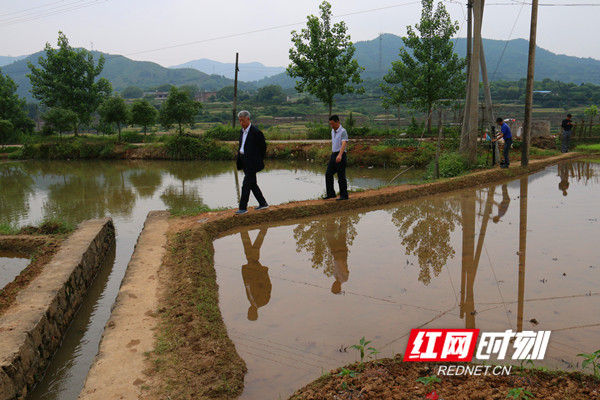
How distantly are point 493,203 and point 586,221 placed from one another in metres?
2.19

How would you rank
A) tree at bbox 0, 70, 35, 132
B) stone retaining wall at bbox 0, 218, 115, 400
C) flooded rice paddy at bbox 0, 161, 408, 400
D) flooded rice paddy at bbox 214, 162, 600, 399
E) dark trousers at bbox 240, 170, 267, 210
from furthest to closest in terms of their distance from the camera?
tree at bbox 0, 70, 35, 132, dark trousers at bbox 240, 170, 267, 210, flooded rice paddy at bbox 0, 161, 408, 400, flooded rice paddy at bbox 214, 162, 600, 399, stone retaining wall at bbox 0, 218, 115, 400

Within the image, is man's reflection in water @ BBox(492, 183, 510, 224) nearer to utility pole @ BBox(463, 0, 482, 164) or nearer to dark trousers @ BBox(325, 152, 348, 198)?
utility pole @ BBox(463, 0, 482, 164)

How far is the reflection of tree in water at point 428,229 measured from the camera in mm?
6751

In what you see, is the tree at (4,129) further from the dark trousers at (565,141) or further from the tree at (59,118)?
the dark trousers at (565,141)

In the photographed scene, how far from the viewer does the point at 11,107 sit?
35812mm

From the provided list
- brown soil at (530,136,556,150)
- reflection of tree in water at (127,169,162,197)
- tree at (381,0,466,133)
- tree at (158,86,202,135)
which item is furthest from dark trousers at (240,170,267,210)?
tree at (381,0,466,133)

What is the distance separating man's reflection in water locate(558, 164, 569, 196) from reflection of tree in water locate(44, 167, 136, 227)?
11.8 metres

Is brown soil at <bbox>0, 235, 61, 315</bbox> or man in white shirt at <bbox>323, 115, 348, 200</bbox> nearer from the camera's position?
brown soil at <bbox>0, 235, 61, 315</bbox>

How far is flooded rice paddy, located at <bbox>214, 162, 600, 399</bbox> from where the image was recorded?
4.35m

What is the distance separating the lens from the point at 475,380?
3.50 m

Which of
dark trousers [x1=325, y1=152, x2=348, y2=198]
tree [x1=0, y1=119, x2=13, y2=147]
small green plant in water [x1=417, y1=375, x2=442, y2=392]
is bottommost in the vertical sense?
small green plant in water [x1=417, y1=375, x2=442, y2=392]

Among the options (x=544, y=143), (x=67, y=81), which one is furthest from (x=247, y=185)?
(x=67, y=81)

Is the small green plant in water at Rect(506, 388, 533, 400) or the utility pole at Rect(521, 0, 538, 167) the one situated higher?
the utility pole at Rect(521, 0, 538, 167)

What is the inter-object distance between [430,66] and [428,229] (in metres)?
23.2
